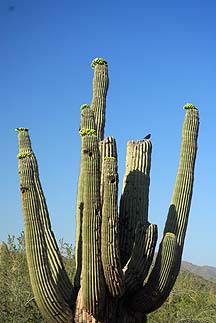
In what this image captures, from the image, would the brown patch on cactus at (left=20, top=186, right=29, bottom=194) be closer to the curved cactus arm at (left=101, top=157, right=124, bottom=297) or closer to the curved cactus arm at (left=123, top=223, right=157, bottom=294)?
the curved cactus arm at (left=101, top=157, right=124, bottom=297)

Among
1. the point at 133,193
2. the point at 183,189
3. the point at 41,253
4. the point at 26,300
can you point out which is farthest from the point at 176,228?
the point at 26,300

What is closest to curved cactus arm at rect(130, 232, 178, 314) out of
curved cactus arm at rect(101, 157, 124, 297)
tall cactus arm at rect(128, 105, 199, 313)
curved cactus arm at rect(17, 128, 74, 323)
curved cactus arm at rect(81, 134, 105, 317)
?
tall cactus arm at rect(128, 105, 199, 313)

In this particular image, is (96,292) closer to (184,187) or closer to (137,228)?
(137,228)

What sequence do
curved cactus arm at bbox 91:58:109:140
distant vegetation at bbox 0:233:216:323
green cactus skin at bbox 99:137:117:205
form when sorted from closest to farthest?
green cactus skin at bbox 99:137:117:205 → curved cactus arm at bbox 91:58:109:140 → distant vegetation at bbox 0:233:216:323

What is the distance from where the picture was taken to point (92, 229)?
22.2 feet

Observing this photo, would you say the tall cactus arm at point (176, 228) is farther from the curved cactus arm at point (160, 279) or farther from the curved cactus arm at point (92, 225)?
the curved cactus arm at point (92, 225)

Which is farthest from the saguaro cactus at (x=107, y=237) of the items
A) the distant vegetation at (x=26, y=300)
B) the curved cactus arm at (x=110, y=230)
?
the distant vegetation at (x=26, y=300)

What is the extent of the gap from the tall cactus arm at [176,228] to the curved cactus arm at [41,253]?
101cm

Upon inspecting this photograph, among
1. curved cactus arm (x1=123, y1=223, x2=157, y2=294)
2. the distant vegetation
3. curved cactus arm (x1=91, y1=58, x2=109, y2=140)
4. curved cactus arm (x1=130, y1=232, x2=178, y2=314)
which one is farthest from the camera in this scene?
the distant vegetation

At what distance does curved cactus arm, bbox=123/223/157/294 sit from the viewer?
7.10m

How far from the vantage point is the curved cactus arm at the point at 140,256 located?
7.10 m

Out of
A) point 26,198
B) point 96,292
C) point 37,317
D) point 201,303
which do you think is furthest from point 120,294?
point 201,303

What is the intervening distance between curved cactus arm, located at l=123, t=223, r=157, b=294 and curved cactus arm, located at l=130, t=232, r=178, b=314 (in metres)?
0.17

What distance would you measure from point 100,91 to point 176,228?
7.29 feet
